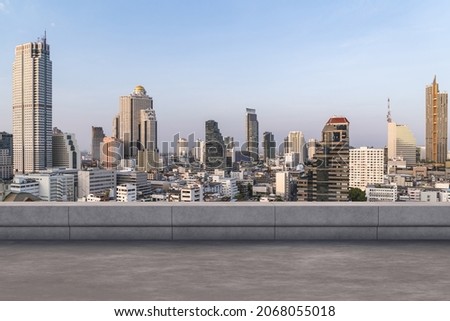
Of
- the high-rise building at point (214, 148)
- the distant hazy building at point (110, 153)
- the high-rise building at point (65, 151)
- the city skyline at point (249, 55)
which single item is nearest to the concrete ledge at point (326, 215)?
the city skyline at point (249, 55)

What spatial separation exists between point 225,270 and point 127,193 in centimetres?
9471

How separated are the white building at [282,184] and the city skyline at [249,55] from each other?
34.8 feet

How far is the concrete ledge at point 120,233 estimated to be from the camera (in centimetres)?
964

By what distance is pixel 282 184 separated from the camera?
352 feet

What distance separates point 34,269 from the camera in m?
7.24

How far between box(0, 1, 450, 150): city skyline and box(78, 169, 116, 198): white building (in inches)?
437

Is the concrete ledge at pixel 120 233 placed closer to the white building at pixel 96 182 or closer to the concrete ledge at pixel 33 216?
the concrete ledge at pixel 33 216

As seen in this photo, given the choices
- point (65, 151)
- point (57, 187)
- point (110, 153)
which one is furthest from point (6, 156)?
point (57, 187)

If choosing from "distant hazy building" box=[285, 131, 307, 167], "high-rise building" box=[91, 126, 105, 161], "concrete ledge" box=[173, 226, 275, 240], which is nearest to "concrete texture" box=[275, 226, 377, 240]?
"concrete ledge" box=[173, 226, 275, 240]

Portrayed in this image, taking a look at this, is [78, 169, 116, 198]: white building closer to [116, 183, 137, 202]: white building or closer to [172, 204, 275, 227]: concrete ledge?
[116, 183, 137, 202]: white building

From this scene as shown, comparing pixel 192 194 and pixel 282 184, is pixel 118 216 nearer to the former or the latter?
pixel 192 194
